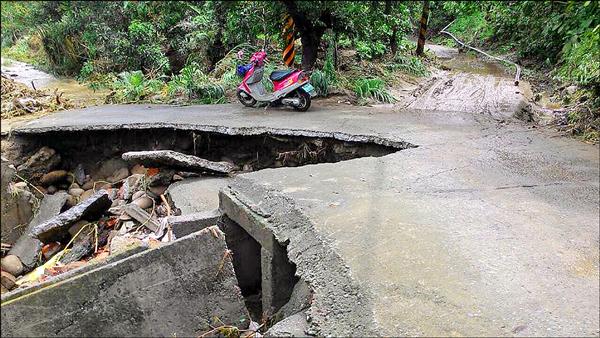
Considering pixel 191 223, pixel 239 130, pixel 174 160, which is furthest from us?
pixel 239 130

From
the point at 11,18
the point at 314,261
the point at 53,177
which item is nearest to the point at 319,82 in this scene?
the point at 53,177

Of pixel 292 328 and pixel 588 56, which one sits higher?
pixel 588 56

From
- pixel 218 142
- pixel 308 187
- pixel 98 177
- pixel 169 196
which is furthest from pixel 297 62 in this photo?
pixel 308 187

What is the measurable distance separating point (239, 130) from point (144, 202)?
4.61ft

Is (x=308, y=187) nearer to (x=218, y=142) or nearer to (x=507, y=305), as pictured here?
(x=507, y=305)

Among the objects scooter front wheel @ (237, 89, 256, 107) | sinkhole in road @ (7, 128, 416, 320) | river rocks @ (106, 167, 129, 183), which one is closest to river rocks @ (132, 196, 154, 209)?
sinkhole in road @ (7, 128, 416, 320)

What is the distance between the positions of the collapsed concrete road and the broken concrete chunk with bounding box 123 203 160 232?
1374 mm

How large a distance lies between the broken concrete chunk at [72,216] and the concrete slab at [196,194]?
0.81 meters

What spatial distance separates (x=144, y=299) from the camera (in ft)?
7.87

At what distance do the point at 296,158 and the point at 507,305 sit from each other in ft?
11.5

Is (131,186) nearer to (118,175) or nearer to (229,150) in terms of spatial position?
(118,175)

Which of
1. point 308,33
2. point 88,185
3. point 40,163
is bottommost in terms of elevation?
point 88,185

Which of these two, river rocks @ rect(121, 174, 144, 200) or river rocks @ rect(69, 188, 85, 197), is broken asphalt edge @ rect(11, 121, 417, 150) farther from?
river rocks @ rect(69, 188, 85, 197)

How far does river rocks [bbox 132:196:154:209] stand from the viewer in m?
4.89
